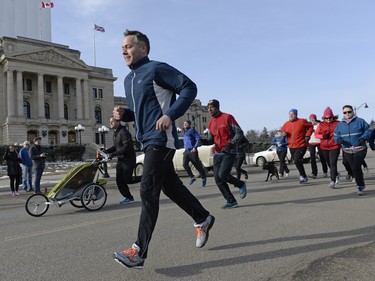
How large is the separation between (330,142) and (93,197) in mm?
6091

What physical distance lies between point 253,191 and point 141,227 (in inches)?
252

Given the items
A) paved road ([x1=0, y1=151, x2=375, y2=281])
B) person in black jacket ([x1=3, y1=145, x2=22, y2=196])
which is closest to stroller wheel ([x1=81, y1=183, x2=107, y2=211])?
paved road ([x1=0, y1=151, x2=375, y2=281])

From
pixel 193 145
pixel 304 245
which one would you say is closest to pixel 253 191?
pixel 193 145

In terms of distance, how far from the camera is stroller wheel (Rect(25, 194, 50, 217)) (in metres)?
7.24

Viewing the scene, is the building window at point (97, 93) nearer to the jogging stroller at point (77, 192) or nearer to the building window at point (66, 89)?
the building window at point (66, 89)

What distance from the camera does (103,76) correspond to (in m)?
76.5

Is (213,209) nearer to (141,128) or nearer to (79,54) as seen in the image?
(141,128)

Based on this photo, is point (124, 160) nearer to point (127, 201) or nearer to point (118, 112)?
point (127, 201)

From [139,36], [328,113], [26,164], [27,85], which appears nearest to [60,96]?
[27,85]

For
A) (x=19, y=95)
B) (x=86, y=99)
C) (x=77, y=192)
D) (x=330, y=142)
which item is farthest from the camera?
(x=86, y=99)

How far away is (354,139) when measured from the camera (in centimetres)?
791

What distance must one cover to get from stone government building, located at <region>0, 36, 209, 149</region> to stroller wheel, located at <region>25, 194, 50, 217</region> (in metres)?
50.0

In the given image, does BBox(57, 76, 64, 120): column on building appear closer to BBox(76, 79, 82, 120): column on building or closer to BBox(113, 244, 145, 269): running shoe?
BBox(76, 79, 82, 120): column on building

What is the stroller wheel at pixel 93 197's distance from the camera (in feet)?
24.8
